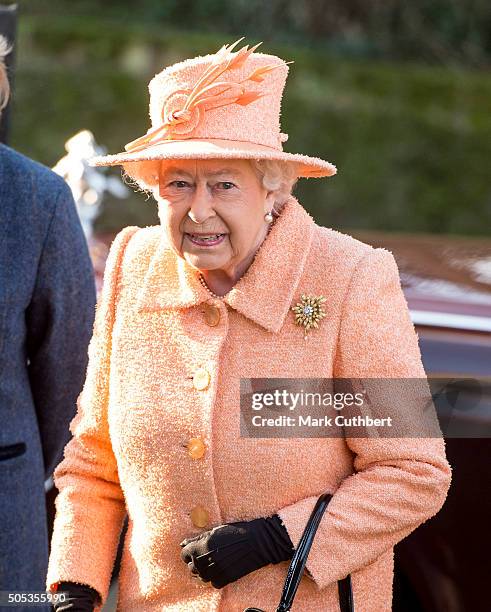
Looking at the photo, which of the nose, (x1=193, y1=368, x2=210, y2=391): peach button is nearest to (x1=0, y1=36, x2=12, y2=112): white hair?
the nose

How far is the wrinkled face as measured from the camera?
→ 2258mm

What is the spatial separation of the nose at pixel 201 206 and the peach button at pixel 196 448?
436mm

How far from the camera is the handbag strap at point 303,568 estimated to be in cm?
217

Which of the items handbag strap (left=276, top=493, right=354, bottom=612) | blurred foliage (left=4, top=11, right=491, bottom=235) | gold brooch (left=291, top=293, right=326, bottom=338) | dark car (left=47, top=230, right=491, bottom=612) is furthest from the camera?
blurred foliage (left=4, top=11, right=491, bottom=235)

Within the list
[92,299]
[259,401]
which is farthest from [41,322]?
[259,401]

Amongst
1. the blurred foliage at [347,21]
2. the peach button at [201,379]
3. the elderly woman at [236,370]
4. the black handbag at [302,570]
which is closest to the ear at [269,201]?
the elderly woman at [236,370]

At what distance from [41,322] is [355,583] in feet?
3.42

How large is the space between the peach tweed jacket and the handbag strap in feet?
0.05

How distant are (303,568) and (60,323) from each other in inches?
37.7

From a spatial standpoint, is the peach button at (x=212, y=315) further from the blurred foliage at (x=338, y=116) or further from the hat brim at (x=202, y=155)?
the blurred foliage at (x=338, y=116)

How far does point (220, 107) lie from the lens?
2.29 meters

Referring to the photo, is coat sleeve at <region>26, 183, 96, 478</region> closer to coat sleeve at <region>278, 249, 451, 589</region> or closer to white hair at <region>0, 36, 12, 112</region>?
white hair at <region>0, 36, 12, 112</region>

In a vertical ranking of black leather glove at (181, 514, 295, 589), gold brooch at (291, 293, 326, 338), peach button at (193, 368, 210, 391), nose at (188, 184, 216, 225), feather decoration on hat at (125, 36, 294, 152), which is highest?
feather decoration on hat at (125, 36, 294, 152)

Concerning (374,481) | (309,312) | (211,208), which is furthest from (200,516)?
(211,208)
